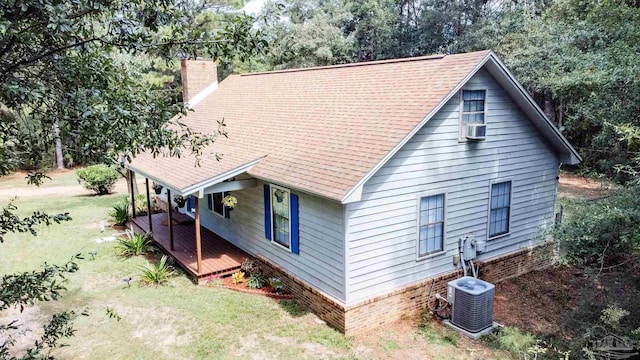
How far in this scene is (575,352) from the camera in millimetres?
7145

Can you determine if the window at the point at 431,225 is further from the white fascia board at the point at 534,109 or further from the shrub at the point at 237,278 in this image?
the shrub at the point at 237,278

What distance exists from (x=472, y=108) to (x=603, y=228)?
3703mm

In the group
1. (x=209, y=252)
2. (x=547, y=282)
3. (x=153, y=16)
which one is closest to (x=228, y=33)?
(x=153, y=16)

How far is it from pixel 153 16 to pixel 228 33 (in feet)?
2.19

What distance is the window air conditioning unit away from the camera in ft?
31.2

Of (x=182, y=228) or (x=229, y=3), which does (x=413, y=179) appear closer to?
(x=182, y=228)

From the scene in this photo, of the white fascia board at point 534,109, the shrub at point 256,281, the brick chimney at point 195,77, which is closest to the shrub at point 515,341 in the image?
the white fascia board at point 534,109

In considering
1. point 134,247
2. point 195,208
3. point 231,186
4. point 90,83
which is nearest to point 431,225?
point 231,186

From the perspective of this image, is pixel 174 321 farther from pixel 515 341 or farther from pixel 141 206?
pixel 141 206

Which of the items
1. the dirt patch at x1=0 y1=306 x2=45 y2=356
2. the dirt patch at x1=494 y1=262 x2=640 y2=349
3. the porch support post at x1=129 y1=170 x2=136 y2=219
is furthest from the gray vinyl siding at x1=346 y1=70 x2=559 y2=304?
the porch support post at x1=129 y1=170 x2=136 y2=219

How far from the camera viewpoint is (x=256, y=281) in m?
10.4

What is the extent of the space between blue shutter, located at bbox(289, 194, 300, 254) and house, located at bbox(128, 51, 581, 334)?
0.04m

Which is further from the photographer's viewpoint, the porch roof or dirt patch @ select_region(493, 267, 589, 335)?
the porch roof

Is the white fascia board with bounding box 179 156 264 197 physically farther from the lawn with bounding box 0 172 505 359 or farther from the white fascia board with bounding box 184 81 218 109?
the white fascia board with bounding box 184 81 218 109
